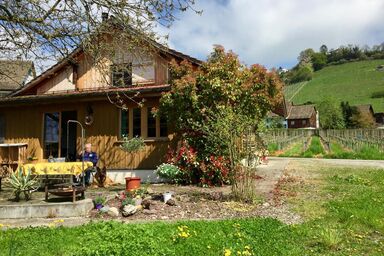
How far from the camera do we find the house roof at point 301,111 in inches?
3265

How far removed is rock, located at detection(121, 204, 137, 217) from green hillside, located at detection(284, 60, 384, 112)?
7656 centimetres

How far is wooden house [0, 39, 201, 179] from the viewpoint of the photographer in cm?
1505

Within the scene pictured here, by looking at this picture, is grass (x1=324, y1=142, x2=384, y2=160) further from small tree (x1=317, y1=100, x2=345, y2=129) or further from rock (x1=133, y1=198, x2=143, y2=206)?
small tree (x1=317, y1=100, x2=345, y2=129)

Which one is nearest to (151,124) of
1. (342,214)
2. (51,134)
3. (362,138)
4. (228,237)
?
(51,134)

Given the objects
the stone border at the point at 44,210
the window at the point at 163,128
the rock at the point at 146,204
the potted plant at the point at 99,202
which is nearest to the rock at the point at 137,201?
the rock at the point at 146,204

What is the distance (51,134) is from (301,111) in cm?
7393

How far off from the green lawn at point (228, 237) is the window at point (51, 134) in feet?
31.0

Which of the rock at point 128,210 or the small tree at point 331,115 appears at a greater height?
the small tree at point 331,115

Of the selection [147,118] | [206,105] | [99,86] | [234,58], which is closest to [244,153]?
[206,105]

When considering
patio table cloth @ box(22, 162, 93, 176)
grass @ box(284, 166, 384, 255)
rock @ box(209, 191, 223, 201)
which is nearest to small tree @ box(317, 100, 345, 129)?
grass @ box(284, 166, 384, 255)

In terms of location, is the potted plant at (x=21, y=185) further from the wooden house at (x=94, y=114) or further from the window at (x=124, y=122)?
the window at (x=124, y=122)

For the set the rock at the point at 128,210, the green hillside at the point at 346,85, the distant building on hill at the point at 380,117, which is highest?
the green hillside at the point at 346,85

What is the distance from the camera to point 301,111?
84438 millimetres

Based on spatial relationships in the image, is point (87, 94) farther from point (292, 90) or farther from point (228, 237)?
point (292, 90)
